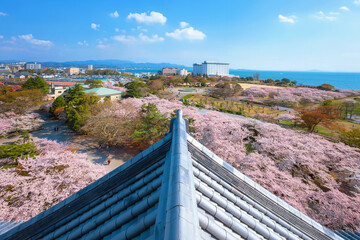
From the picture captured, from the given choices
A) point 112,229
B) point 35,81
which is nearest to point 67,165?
point 112,229

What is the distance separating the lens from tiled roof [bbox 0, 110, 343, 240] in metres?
2.52

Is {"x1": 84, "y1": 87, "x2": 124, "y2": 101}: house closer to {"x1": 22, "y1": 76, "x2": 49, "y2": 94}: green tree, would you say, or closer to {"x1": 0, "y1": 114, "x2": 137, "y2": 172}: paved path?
{"x1": 0, "y1": 114, "x2": 137, "y2": 172}: paved path

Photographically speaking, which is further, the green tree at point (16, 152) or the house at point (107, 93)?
the house at point (107, 93)

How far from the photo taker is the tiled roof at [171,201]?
2523 millimetres

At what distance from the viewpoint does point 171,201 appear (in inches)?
77.5

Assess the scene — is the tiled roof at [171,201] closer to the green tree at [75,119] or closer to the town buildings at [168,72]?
the green tree at [75,119]

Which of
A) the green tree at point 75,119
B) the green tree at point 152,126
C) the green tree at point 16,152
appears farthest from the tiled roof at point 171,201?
the green tree at point 75,119

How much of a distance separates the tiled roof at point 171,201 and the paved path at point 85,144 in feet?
38.2

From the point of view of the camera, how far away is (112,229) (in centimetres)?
302

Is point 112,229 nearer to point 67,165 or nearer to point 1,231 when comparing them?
point 1,231

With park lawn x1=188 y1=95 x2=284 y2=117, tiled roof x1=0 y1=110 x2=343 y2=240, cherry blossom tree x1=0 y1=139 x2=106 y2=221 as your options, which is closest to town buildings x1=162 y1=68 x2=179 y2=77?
park lawn x1=188 y1=95 x2=284 y2=117

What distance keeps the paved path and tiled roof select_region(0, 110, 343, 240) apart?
1164 centimetres

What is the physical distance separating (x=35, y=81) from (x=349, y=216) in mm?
53582

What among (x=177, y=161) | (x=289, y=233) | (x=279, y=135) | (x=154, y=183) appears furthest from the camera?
(x=279, y=135)
